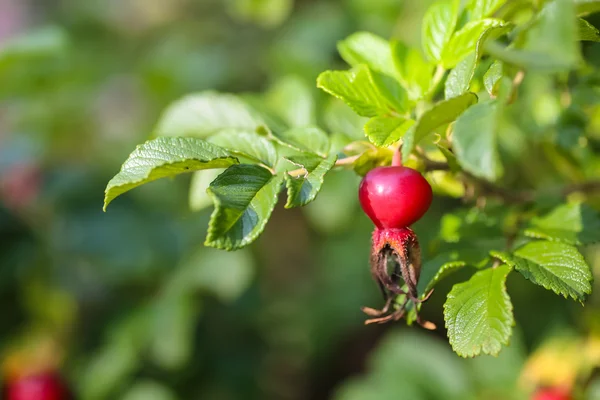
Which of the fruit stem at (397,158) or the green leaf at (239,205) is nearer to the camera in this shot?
the green leaf at (239,205)

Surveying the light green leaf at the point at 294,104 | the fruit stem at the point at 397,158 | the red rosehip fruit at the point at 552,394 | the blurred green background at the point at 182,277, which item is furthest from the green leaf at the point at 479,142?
the red rosehip fruit at the point at 552,394

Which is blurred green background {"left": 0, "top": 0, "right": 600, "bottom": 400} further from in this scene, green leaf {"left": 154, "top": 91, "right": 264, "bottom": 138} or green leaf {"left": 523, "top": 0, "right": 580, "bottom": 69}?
green leaf {"left": 523, "top": 0, "right": 580, "bottom": 69}

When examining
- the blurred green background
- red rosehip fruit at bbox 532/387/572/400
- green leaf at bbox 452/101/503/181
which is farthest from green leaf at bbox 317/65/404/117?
red rosehip fruit at bbox 532/387/572/400

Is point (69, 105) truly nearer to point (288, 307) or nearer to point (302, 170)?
point (288, 307)

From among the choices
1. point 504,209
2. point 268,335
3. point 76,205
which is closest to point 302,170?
point 504,209

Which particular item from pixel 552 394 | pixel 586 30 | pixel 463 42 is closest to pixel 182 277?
pixel 552 394

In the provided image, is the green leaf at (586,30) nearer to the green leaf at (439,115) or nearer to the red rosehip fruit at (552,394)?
the green leaf at (439,115)
